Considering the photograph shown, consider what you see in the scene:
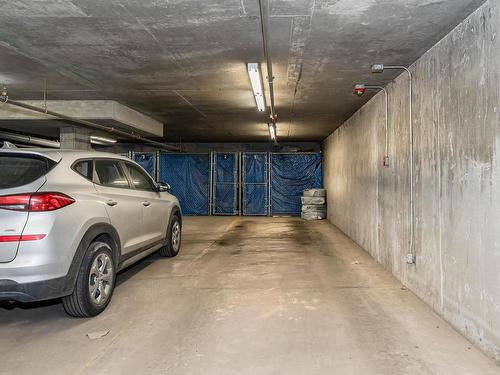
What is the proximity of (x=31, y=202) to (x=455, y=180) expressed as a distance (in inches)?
135

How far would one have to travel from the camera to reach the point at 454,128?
3.02 m

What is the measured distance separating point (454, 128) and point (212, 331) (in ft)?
8.83

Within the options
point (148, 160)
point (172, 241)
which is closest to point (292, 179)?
point (148, 160)

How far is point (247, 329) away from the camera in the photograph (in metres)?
2.98

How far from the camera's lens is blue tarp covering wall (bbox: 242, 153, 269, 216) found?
13031mm

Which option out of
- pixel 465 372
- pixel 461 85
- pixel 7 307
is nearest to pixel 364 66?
pixel 461 85

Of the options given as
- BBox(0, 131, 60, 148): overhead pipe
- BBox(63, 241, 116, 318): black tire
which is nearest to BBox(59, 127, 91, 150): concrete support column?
BBox(0, 131, 60, 148): overhead pipe

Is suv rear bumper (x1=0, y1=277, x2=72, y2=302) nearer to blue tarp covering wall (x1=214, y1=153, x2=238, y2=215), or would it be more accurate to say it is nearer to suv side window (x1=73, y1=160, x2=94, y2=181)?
suv side window (x1=73, y1=160, x2=94, y2=181)

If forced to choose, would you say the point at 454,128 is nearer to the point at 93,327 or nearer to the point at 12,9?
the point at 93,327

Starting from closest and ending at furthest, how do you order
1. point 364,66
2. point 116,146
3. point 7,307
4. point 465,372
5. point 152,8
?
point 465,372 → point 152,8 → point 7,307 → point 364,66 → point 116,146

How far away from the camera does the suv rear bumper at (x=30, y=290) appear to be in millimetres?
2609

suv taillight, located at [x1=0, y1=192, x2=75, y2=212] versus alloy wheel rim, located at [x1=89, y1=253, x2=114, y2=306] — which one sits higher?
suv taillight, located at [x1=0, y1=192, x2=75, y2=212]

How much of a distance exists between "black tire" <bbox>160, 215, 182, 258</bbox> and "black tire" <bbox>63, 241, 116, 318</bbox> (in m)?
1.98

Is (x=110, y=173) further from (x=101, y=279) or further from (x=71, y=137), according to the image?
(x=71, y=137)
